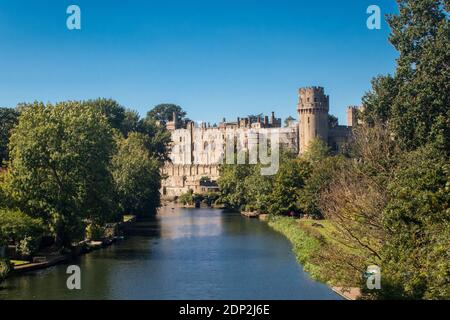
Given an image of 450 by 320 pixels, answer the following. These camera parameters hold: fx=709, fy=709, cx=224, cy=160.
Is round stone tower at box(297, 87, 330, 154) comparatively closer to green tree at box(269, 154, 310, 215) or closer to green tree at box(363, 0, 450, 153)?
green tree at box(269, 154, 310, 215)

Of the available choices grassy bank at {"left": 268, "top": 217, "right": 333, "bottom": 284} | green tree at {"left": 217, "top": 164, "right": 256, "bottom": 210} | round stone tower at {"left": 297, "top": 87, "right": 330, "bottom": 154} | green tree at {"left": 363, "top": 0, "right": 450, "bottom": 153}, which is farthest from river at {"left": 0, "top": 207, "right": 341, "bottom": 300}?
round stone tower at {"left": 297, "top": 87, "right": 330, "bottom": 154}

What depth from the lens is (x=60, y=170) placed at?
140 feet

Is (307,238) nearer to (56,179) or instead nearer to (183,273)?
(183,273)

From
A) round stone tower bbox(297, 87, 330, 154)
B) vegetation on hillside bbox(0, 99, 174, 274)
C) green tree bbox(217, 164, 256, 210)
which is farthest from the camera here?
round stone tower bbox(297, 87, 330, 154)

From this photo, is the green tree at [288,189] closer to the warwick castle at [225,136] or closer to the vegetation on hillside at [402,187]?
the vegetation on hillside at [402,187]

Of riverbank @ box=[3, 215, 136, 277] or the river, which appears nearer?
the river

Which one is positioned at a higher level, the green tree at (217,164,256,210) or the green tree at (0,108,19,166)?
the green tree at (0,108,19,166)

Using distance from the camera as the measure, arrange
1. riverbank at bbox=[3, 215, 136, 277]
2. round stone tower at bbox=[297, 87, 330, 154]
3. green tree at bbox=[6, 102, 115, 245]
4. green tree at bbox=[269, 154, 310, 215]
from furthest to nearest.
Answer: round stone tower at bbox=[297, 87, 330, 154], green tree at bbox=[269, 154, 310, 215], green tree at bbox=[6, 102, 115, 245], riverbank at bbox=[3, 215, 136, 277]

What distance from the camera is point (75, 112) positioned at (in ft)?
150

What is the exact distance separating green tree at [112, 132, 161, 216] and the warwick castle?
70.1ft

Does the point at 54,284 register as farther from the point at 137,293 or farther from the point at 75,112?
the point at 75,112

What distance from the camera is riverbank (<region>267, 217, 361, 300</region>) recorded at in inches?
1191

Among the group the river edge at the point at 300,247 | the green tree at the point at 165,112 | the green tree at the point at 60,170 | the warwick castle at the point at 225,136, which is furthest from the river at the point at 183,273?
the green tree at the point at 165,112

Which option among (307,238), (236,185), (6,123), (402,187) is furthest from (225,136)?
(402,187)
